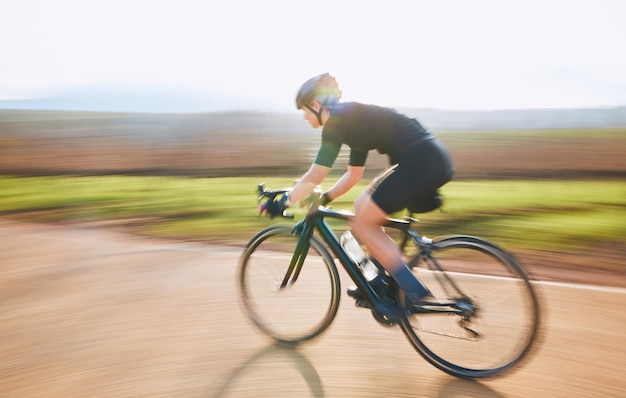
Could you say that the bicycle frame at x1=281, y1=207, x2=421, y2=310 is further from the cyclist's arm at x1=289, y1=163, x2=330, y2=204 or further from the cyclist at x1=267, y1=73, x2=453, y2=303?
the cyclist's arm at x1=289, y1=163, x2=330, y2=204

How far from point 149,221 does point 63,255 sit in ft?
7.63

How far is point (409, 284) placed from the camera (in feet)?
11.4

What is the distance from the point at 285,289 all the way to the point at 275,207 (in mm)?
791

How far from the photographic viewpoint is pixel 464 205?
945cm

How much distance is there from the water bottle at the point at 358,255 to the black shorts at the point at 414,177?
0.39 m

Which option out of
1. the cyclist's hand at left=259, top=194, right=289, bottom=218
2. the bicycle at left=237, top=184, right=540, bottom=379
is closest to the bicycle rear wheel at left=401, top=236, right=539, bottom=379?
the bicycle at left=237, top=184, right=540, bottom=379

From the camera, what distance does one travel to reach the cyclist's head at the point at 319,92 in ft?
11.5

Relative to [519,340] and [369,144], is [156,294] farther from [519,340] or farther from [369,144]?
[519,340]

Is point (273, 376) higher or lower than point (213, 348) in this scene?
higher

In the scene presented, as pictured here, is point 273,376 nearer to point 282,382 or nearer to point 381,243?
point 282,382

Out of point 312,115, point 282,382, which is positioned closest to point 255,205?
point 312,115

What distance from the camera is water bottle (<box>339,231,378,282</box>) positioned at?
3684 mm

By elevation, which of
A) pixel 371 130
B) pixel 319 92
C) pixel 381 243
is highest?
pixel 319 92

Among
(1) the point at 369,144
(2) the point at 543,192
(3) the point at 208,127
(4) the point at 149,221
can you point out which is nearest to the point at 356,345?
(1) the point at 369,144
